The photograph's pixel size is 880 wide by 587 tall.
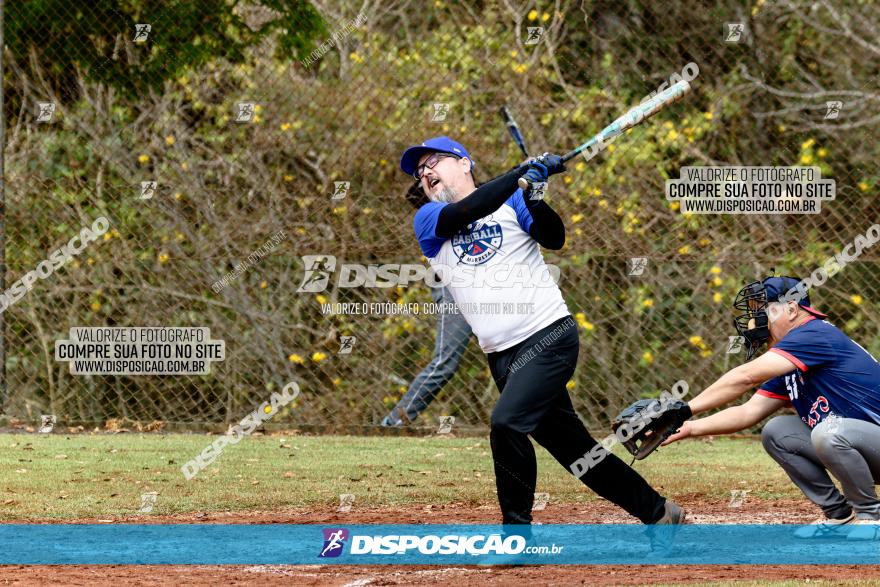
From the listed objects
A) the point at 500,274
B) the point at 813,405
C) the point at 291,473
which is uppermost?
the point at 500,274

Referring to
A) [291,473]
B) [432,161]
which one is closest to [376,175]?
[291,473]

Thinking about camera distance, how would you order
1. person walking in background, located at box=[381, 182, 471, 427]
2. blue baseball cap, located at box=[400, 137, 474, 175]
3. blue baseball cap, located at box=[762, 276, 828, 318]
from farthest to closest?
person walking in background, located at box=[381, 182, 471, 427], blue baseball cap, located at box=[762, 276, 828, 318], blue baseball cap, located at box=[400, 137, 474, 175]

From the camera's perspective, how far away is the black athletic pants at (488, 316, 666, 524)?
5109mm

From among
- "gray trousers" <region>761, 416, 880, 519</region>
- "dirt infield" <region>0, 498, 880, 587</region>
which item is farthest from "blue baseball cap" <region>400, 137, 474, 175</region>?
"gray trousers" <region>761, 416, 880, 519</region>

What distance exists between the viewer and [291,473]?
8.00 meters

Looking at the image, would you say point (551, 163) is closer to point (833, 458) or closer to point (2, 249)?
point (833, 458)

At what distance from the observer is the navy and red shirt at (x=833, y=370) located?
550cm

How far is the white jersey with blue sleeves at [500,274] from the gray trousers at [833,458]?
1339 millimetres

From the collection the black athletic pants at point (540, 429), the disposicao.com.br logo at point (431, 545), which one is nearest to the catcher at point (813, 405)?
the black athletic pants at point (540, 429)

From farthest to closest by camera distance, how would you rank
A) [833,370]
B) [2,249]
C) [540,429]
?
[2,249] < [833,370] < [540,429]

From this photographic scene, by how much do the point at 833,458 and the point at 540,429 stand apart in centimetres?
133

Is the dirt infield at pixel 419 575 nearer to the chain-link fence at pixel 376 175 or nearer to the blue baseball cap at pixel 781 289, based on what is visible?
the blue baseball cap at pixel 781 289

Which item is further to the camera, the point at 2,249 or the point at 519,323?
the point at 2,249

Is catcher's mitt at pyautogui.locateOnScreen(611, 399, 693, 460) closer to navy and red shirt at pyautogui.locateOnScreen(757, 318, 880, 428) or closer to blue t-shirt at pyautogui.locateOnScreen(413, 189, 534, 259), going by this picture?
navy and red shirt at pyautogui.locateOnScreen(757, 318, 880, 428)
